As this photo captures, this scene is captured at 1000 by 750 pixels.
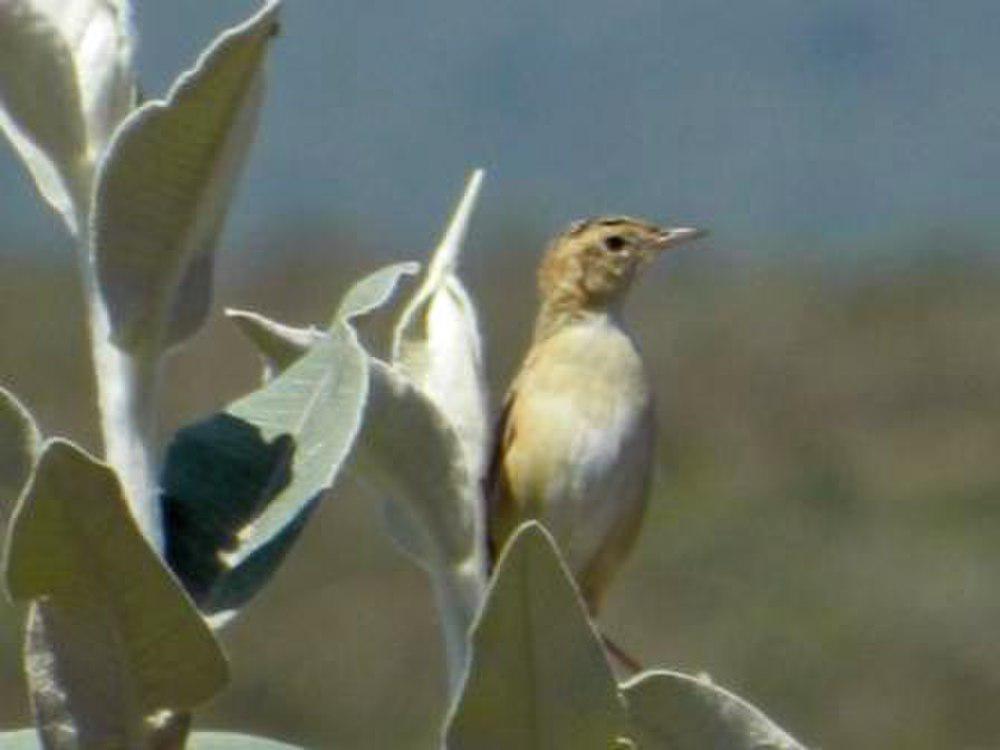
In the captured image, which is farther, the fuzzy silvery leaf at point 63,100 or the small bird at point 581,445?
the small bird at point 581,445

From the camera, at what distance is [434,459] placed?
1.54 metres

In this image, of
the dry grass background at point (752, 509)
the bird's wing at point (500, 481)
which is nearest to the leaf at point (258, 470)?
the bird's wing at point (500, 481)

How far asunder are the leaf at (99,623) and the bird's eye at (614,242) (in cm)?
287

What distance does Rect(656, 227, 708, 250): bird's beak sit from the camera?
416 centimetres

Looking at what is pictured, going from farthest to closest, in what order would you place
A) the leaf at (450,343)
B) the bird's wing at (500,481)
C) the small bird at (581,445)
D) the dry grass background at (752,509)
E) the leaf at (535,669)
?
the dry grass background at (752,509), the small bird at (581,445), the bird's wing at (500,481), the leaf at (450,343), the leaf at (535,669)

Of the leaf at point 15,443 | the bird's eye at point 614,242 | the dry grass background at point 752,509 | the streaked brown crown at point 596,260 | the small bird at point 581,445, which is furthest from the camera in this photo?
the dry grass background at point 752,509

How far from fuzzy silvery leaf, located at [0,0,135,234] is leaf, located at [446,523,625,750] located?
26 cm

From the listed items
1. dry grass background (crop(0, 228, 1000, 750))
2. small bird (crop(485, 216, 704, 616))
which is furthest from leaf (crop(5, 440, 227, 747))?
dry grass background (crop(0, 228, 1000, 750))

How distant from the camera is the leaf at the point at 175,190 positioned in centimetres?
143

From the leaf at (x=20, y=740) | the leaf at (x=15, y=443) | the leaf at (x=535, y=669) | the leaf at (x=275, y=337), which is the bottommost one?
the leaf at (x=20, y=740)

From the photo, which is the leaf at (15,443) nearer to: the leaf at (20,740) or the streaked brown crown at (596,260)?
the leaf at (20,740)

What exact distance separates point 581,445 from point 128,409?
7.23ft

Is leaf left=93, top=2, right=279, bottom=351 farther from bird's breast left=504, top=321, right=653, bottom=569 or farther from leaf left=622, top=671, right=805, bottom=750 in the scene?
bird's breast left=504, top=321, right=653, bottom=569

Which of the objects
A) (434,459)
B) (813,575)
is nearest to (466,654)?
(434,459)
